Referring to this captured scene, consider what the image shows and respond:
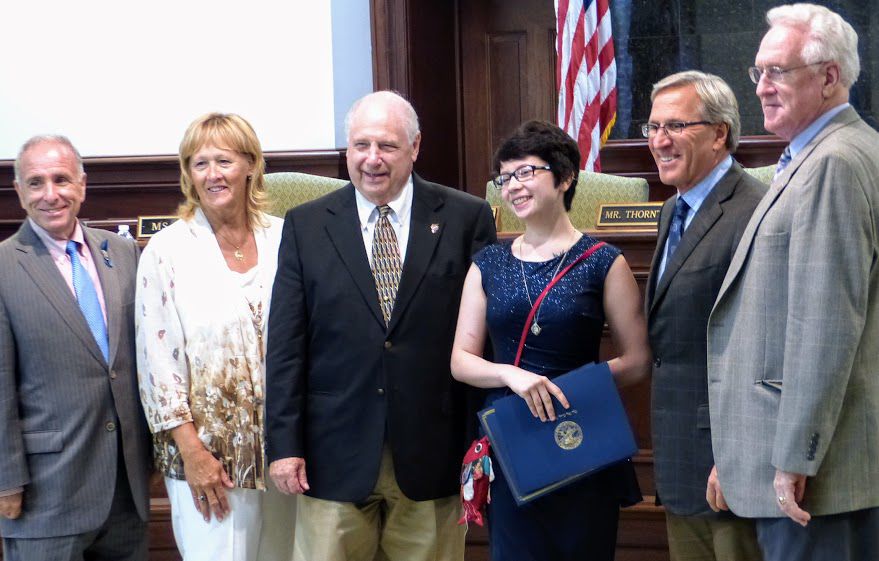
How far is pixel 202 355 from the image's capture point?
2.82 m

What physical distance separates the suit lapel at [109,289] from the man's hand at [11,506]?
0.41 metres

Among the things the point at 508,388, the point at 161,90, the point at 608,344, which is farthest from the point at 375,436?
the point at 161,90

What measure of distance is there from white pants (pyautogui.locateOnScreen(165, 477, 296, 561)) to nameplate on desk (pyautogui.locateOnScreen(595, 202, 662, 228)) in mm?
1582

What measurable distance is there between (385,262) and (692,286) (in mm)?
792

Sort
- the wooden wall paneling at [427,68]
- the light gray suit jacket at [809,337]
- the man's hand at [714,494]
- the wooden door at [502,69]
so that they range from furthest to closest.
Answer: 1. the wooden door at [502,69]
2. the wooden wall paneling at [427,68]
3. the man's hand at [714,494]
4. the light gray suit jacket at [809,337]

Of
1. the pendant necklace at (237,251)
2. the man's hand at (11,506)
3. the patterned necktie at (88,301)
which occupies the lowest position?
the man's hand at (11,506)

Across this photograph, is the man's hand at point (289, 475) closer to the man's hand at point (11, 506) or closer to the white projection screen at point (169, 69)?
the man's hand at point (11, 506)

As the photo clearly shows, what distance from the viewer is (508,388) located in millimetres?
2566

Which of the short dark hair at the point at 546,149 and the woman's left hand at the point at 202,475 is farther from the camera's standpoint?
the woman's left hand at the point at 202,475

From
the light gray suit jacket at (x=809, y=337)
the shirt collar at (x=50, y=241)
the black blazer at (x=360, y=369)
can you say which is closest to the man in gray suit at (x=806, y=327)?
the light gray suit jacket at (x=809, y=337)

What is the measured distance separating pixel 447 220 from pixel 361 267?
26 cm

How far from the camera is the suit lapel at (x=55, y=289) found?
2887 mm

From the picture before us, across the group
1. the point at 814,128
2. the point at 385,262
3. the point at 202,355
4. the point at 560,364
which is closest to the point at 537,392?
the point at 560,364

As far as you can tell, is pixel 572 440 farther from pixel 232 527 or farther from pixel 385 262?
pixel 232 527
